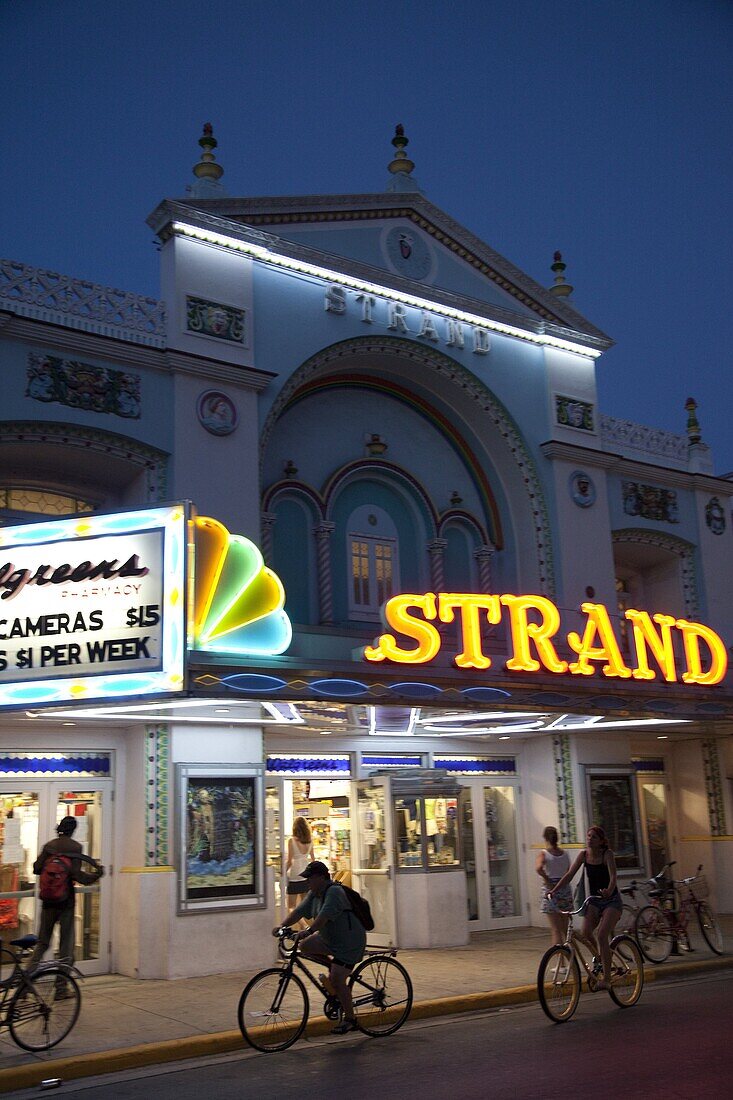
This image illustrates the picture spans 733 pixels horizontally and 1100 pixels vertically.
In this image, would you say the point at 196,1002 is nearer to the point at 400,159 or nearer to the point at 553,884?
the point at 553,884

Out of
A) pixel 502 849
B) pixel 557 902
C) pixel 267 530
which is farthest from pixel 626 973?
pixel 267 530

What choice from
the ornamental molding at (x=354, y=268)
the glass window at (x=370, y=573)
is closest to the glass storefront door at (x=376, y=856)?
the glass window at (x=370, y=573)

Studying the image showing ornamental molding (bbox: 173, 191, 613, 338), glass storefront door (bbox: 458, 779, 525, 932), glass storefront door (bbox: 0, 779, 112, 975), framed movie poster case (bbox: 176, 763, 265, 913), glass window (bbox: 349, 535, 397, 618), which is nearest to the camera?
glass storefront door (bbox: 0, 779, 112, 975)

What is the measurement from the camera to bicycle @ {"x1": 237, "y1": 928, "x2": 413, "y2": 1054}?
9.27 m

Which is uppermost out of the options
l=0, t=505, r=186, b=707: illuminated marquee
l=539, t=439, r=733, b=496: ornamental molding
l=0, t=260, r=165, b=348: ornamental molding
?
l=0, t=260, r=165, b=348: ornamental molding

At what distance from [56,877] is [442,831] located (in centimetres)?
635

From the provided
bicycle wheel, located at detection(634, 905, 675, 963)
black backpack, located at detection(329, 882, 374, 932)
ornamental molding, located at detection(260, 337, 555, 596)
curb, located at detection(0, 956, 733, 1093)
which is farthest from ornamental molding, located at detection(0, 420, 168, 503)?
bicycle wheel, located at detection(634, 905, 675, 963)

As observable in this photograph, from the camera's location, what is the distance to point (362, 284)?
59.0 ft

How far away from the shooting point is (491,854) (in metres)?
18.2

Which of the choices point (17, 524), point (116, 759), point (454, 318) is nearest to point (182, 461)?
point (17, 524)

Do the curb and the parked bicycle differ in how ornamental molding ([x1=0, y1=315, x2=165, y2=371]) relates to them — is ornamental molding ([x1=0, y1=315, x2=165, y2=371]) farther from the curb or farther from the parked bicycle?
the parked bicycle

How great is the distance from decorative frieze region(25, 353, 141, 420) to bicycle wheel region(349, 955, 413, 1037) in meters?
8.21

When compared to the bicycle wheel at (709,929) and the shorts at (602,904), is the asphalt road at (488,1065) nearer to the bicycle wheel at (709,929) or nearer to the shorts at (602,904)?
the shorts at (602,904)

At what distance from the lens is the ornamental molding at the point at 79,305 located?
14320 millimetres
